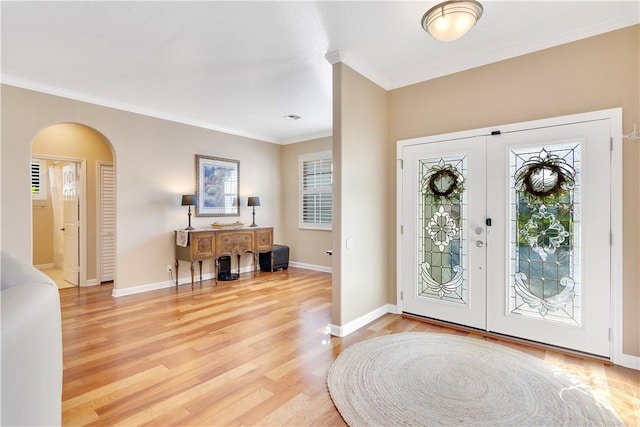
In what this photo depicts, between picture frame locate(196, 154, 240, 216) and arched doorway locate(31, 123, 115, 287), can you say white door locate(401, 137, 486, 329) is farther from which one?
arched doorway locate(31, 123, 115, 287)

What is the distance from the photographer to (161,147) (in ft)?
16.8

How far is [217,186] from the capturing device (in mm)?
5926

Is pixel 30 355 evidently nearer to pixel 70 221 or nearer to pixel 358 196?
pixel 358 196

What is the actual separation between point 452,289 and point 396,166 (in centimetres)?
151

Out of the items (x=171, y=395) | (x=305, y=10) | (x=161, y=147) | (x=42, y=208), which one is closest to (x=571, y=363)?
(x=171, y=395)

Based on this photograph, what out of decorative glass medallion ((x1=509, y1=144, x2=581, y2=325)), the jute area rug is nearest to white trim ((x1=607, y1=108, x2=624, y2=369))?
decorative glass medallion ((x1=509, y1=144, x2=581, y2=325))

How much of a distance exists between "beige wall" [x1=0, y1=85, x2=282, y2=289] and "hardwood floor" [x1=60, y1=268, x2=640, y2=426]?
35.0 inches

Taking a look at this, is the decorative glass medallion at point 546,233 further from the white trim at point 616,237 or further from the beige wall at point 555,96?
the beige wall at point 555,96

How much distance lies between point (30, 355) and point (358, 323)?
2937 millimetres

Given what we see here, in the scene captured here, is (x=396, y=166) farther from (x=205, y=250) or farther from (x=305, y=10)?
(x=205, y=250)

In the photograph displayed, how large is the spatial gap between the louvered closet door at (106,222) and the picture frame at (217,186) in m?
1.42

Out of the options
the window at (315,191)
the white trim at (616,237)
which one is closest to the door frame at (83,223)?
the window at (315,191)

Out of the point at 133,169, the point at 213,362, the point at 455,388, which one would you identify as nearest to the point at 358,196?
the point at 455,388

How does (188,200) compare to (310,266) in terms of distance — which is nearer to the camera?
(188,200)
